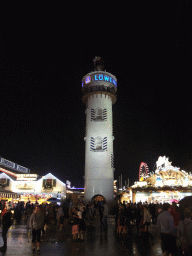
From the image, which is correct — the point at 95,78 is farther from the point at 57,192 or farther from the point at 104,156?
the point at 57,192

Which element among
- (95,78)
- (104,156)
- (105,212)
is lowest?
(105,212)

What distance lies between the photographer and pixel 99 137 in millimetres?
39219

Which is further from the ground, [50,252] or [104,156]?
[104,156]

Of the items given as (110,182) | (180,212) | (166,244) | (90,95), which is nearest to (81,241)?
(180,212)

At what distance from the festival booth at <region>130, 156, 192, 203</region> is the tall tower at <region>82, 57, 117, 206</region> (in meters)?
4.69

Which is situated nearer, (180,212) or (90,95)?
(180,212)

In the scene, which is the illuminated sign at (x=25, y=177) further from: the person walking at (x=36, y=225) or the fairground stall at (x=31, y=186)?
the person walking at (x=36, y=225)

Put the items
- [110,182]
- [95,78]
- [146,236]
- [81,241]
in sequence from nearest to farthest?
[81,241]
[146,236]
[110,182]
[95,78]

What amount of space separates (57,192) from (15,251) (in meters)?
42.6

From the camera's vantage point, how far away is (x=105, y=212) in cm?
1688

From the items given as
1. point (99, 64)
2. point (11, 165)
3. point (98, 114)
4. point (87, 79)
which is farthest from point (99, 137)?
point (11, 165)

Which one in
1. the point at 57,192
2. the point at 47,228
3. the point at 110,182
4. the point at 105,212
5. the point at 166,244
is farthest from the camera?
the point at 57,192

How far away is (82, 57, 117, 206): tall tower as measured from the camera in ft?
124

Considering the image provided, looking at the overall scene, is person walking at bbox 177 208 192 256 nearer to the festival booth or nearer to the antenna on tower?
the festival booth
